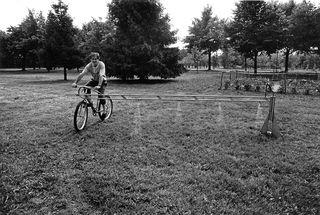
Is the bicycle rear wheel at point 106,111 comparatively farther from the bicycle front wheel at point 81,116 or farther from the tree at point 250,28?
the tree at point 250,28

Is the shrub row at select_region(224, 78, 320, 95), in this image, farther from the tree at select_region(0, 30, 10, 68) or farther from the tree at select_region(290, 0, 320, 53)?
the tree at select_region(0, 30, 10, 68)

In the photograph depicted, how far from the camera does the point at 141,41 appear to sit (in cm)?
1927

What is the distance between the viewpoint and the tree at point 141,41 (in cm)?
1902

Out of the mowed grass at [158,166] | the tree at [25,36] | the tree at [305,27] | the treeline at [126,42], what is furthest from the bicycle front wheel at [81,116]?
the tree at [25,36]

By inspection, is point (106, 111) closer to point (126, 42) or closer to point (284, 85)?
point (284, 85)

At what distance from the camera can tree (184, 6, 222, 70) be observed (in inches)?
1422

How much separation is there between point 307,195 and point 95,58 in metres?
5.37

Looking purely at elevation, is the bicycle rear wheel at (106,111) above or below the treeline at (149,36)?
below

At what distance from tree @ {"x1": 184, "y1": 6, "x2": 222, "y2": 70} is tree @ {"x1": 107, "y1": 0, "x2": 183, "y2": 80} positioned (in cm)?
1804

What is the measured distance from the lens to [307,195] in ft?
9.82

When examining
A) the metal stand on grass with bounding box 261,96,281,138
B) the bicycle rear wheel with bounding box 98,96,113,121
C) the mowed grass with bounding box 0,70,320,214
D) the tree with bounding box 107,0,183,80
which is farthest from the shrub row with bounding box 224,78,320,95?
the bicycle rear wheel with bounding box 98,96,113,121

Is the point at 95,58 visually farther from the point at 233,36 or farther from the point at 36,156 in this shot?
the point at 233,36

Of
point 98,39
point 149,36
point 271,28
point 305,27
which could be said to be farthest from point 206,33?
point 149,36

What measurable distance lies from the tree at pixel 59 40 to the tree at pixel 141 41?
13.5 feet
